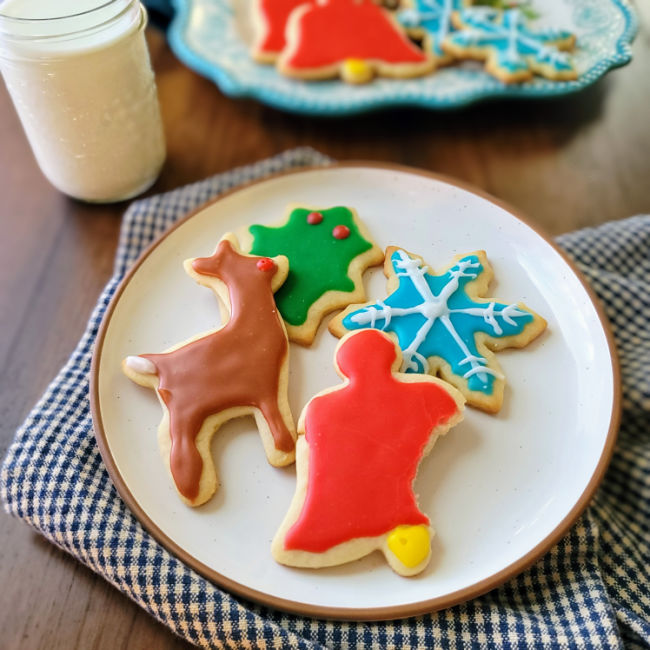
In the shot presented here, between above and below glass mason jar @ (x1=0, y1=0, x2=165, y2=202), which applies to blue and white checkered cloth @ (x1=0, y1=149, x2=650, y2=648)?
below

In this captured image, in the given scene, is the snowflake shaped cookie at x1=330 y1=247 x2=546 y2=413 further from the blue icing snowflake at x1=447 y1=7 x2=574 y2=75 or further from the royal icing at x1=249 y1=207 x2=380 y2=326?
the blue icing snowflake at x1=447 y1=7 x2=574 y2=75

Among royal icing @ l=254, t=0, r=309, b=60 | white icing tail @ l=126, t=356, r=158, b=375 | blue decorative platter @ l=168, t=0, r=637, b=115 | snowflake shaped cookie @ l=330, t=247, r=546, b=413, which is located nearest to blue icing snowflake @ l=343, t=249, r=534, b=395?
snowflake shaped cookie @ l=330, t=247, r=546, b=413

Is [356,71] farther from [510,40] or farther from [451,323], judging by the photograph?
[451,323]

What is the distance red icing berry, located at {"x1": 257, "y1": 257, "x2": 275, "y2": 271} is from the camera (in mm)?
836

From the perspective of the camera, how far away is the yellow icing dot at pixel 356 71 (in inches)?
44.4

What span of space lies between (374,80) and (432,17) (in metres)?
0.18

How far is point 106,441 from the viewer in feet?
2.43

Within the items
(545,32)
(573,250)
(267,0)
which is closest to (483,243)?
(573,250)

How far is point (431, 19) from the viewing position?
121 cm

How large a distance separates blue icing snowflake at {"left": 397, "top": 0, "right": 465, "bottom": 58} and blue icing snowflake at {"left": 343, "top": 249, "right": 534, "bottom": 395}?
541 millimetres

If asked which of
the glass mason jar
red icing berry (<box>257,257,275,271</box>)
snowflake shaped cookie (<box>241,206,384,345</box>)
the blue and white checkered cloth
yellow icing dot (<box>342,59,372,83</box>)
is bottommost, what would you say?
the blue and white checkered cloth

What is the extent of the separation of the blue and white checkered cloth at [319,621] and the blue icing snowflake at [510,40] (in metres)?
0.53

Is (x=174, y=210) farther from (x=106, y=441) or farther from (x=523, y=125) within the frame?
(x=523, y=125)

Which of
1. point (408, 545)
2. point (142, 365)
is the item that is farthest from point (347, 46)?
point (408, 545)
